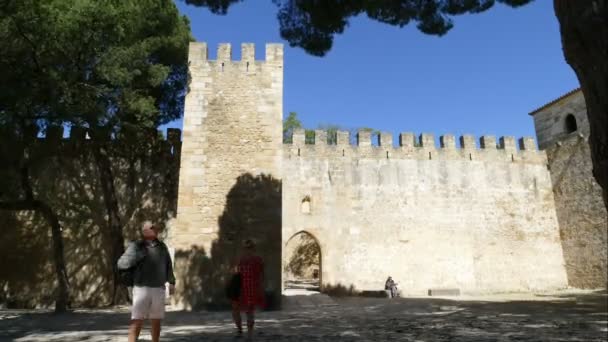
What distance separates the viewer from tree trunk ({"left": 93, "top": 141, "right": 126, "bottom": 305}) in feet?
34.7

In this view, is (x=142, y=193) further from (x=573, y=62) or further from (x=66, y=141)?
(x=573, y=62)

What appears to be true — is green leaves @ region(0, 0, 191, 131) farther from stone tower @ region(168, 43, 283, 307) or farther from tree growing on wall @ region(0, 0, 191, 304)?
stone tower @ region(168, 43, 283, 307)

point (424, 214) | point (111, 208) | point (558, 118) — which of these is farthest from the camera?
point (558, 118)

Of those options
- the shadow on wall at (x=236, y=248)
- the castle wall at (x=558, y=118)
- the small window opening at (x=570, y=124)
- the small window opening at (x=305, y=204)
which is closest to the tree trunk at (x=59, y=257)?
the shadow on wall at (x=236, y=248)

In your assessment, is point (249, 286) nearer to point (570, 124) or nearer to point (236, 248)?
point (236, 248)

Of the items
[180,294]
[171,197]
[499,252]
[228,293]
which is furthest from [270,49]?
[499,252]

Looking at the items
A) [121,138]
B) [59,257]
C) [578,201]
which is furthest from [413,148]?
[59,257]

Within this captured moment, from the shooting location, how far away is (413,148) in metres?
15.6

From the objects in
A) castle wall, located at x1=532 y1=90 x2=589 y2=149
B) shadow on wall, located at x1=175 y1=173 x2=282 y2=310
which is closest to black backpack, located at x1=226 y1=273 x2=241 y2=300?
shadow on wall, located at x1=175 y1=173 x2=282 y2=310

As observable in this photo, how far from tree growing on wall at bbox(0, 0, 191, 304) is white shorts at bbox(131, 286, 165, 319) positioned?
565cm

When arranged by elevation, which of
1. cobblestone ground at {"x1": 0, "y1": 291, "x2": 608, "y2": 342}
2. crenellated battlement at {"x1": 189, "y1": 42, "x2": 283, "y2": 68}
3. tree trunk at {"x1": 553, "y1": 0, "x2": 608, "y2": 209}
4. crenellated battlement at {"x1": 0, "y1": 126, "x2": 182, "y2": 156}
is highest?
crenellated battlement at {"x1": 189, "y1": 42, "x2": 283, "y2": 68}

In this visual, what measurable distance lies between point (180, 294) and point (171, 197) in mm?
3569

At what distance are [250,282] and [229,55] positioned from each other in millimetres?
6679

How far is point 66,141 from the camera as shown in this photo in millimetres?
11305
